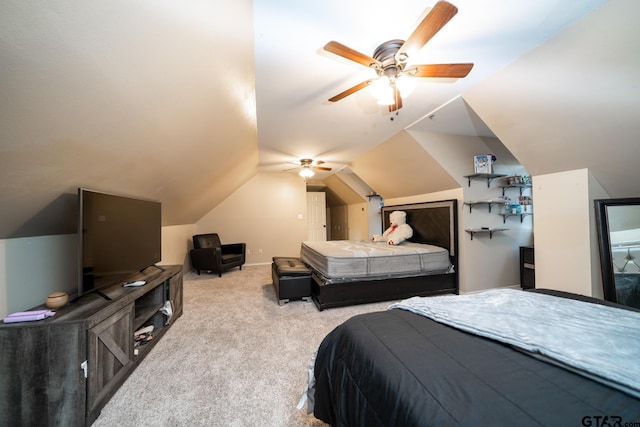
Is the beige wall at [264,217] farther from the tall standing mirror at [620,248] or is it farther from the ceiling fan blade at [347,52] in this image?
the tall standing mirror at [620,248]

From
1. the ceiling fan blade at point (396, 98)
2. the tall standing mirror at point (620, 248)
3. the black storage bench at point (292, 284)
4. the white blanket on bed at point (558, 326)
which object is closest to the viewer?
the white blanket on bed at point (558, 326)

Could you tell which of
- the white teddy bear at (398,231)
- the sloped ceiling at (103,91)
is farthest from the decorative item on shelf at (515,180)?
the sloped ceiling at (103,91)

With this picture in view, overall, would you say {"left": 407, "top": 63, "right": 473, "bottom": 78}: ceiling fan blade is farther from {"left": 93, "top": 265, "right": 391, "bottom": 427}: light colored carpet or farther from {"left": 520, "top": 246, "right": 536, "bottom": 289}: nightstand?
{"left": 520, "top": 246, "right": 536, "bottom": 289}: nightstand

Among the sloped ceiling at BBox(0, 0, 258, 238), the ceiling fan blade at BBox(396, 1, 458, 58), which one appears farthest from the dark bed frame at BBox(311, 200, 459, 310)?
the ceiling fan blade at BBox(396, 1, 458, 58)

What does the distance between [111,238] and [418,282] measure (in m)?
3.62

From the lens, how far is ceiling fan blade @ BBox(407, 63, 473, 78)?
154 cm

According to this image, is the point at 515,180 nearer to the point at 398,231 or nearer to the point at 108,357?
the point at 398,231

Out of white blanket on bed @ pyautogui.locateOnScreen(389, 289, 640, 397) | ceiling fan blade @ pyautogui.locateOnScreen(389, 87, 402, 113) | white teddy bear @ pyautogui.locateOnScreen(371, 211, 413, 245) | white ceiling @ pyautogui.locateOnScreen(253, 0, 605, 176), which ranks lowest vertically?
white blanket on bed @ pyautogui.locateOnScreen(389, 289, 640, 397)

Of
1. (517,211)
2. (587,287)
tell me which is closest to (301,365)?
(587,287)

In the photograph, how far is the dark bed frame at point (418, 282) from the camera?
317 centimetres

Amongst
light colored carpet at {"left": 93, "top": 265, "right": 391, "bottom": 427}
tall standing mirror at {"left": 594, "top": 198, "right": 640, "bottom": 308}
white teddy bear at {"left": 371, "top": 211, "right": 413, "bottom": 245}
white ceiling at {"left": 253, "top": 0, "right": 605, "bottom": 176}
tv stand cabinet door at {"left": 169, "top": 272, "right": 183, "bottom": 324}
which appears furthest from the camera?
white teddy bear at {"left": 371, "top": 211, "right": 413, "bottom": 245}

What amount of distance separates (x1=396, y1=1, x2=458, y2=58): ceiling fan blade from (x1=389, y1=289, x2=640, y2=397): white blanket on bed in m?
1.48

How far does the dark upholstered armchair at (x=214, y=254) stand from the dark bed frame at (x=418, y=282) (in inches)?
89.8

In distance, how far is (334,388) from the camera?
1211 millimetres
